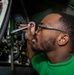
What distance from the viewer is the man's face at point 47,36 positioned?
3.25 ft

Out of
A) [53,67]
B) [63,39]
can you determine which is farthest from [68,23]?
[53,67]

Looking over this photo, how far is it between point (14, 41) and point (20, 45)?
2.8 inches

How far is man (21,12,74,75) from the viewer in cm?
98

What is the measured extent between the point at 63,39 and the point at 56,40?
0.03m

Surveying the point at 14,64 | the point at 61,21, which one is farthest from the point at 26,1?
the point at 61,21

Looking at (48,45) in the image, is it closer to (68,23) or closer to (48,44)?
(48,44)

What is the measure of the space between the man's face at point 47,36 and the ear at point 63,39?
0.02m

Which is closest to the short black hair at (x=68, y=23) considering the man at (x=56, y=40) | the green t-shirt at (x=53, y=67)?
the man at (x=56, y=40)

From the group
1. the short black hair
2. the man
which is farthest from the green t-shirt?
the short black hair

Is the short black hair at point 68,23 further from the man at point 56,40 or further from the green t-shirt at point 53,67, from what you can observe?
the green t-shirt at point 53,67

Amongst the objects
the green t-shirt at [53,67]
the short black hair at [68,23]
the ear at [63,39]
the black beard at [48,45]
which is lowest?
the green t-shirt at [53,67]

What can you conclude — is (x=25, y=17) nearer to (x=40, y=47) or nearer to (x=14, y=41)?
(x=14, y=41)

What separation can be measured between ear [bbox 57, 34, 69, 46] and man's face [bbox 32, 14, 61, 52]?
20 millimetres

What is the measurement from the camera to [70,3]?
1640mm
